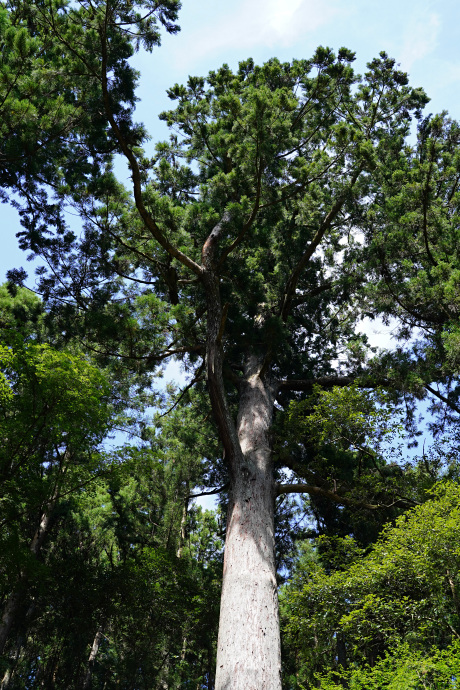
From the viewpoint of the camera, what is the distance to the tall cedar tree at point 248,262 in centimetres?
478

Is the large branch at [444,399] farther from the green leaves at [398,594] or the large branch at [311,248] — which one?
the large branch at [311,248]

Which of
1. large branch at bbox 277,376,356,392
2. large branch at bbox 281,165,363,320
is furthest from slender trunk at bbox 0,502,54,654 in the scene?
large branch at bbox 281,165,363,320

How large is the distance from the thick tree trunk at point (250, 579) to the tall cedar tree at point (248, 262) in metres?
0.01

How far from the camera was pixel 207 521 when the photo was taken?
1092 cm

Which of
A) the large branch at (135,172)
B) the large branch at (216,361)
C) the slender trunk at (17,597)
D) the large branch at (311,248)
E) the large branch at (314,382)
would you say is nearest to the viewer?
the large branch at (135,172)

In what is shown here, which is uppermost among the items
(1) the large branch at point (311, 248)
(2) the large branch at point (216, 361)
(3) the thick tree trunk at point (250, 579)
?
(1) the large branch at point (311, 248)

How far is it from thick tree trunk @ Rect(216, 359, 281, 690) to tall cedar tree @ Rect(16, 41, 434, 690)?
0.01 metres

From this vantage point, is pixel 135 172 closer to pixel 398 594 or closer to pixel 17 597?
pixel 398 594

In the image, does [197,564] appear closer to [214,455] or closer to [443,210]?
[214,455]

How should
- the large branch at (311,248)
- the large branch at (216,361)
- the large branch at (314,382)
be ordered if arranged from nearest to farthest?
the large branch at (216,361) < the large branch at (311,248) < the large branch at (314,382)

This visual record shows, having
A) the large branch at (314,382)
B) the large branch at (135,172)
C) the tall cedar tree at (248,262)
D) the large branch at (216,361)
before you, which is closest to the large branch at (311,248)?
the tall cedar tree at (248,262)

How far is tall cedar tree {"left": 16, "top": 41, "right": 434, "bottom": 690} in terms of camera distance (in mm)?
4785

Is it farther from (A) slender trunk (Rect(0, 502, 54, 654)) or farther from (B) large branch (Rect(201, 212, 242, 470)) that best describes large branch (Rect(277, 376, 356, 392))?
(A) slender trunk (Rect(0, 502, 54, 654))

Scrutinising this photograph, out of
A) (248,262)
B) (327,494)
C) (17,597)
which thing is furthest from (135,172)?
(17,597)
